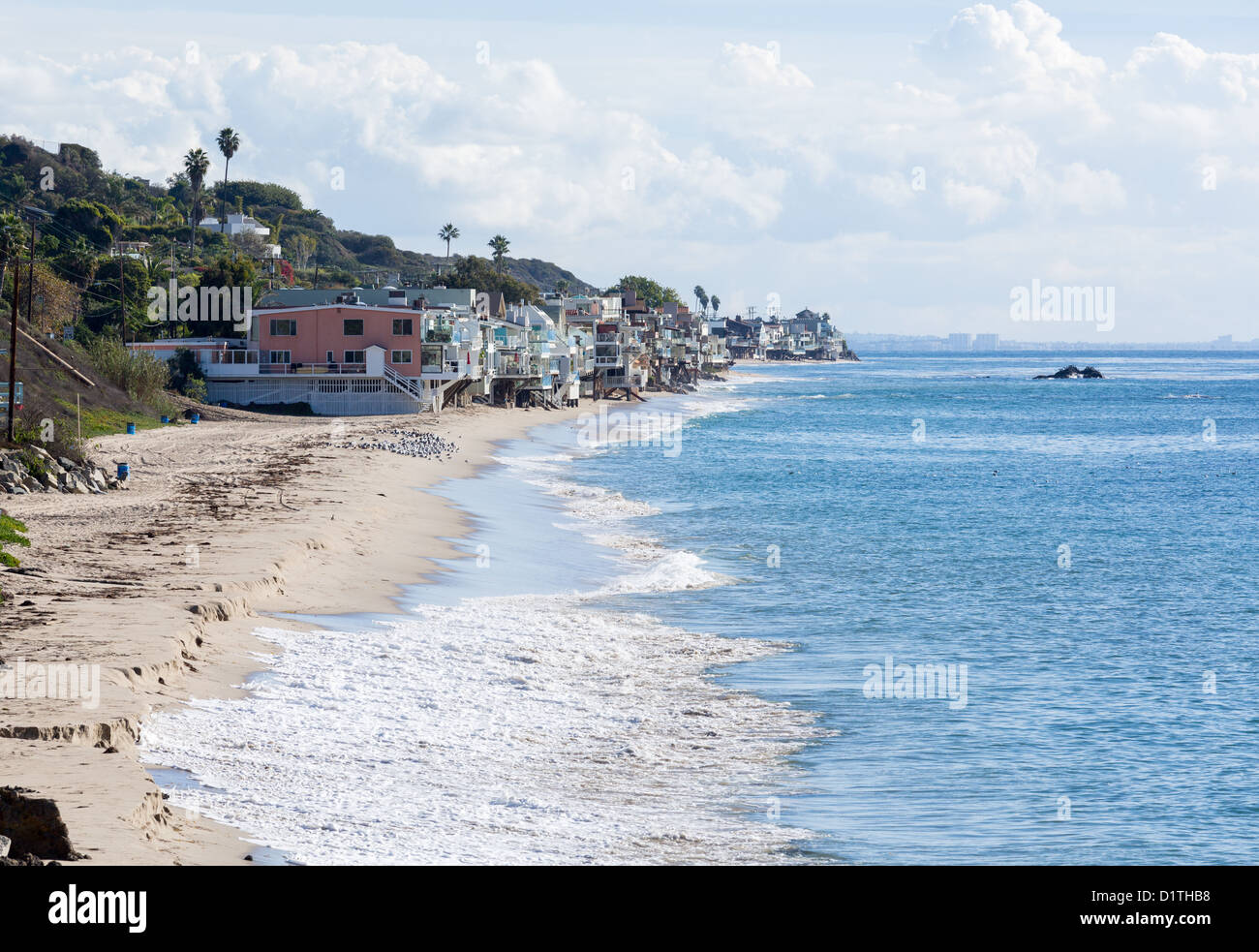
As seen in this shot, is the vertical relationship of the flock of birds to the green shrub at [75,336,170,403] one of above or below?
below

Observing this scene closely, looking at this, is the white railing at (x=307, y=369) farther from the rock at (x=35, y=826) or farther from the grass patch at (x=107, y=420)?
the rock at (x=35, y=826)

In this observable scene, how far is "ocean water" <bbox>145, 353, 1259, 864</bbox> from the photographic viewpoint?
51.1 ft

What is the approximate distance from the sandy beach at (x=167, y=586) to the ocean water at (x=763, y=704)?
86 cm

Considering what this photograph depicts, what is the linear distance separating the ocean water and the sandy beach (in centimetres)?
86

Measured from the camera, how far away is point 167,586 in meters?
23.8

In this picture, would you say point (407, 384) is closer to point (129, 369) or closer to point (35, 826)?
point (129, 369)

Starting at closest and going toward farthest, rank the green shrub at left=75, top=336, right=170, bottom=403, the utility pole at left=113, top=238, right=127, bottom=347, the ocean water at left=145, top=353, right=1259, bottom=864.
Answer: the ocean water at left=145, top=353, right=1259, bottom=864, the green shrub at left=75, top=336, right=170, bottom=403, the utility pole at left=113, top=238, right=127, bottom=347

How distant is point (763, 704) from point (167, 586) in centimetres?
1130

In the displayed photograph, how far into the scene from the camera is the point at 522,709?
20.3 m

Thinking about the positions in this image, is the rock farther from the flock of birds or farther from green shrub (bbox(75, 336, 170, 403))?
green shrub (bbox(75, 336, 170, 403))

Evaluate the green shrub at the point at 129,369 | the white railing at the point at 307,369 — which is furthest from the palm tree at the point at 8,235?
the green shrub at the point at 129,369

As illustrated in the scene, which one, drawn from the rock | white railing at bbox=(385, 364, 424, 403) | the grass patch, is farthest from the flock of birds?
the rock

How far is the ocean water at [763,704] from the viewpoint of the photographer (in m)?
15.6
